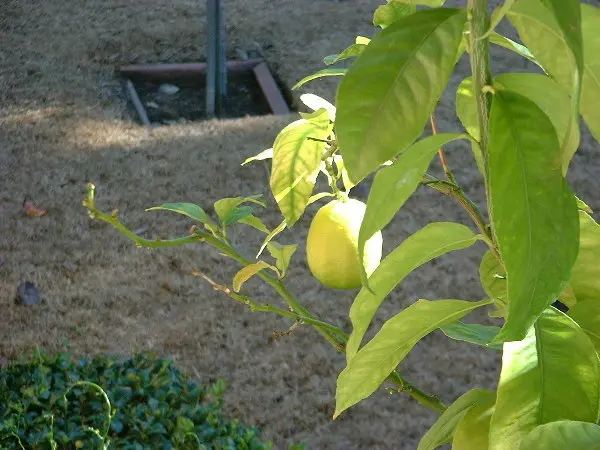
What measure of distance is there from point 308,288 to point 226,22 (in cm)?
171

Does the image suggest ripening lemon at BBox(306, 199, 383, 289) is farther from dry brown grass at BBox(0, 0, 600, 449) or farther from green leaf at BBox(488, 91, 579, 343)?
dry brown grass at BBox(0, 0, 600, 449)

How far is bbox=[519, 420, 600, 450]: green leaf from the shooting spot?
1.08ft

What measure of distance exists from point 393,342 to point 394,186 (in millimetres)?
122

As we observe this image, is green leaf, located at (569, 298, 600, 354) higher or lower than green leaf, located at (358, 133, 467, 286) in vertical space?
lower

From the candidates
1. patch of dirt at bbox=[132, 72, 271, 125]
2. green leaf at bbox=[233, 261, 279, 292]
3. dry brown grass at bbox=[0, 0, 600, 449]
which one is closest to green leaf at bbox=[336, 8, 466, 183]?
green leaf at bbox=[233, 261, 279, 292]

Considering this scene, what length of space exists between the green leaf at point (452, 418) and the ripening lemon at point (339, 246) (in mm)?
115

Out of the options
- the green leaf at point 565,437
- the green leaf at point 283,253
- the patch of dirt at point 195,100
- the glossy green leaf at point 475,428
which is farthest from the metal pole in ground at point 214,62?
the green leaf at point 565,437

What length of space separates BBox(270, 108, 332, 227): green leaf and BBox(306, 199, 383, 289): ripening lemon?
0.04 metres

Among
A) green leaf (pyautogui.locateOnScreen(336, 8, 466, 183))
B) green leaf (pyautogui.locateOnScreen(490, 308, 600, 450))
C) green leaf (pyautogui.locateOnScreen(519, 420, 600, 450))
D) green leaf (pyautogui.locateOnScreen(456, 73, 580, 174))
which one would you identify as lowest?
green leaf (pyautogui.locateOnScreen(490, 308, 600, 450))

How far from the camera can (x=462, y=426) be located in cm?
47

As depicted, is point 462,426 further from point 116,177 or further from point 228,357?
point 116,177

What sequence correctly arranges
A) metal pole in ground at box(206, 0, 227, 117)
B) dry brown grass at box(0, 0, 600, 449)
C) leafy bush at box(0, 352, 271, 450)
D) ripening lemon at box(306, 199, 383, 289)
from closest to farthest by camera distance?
ripening lemon at box(306, 199, 383, 289)
leafy bush at box(0, 352, 271, 450)
dry brown grass at box(0, 0, 600, 449)
metal pole in ground at box(206, 0, 227, 117)

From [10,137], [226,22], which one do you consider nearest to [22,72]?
[10,137]

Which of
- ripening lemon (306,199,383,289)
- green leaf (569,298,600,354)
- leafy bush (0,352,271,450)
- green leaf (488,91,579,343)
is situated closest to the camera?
green leaf (488,91,579,343)
